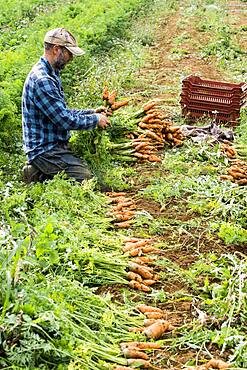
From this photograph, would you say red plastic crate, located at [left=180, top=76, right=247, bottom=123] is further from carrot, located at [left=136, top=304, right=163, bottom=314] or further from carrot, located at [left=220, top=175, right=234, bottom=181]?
carrot, located at [left=136, top=304, right=163, bottom=314]

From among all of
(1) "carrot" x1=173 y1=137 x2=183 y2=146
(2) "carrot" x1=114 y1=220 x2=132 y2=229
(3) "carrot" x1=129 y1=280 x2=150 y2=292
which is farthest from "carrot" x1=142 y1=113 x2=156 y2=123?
(3) "carrot" x1=129 y1=280 x2=150 y2=292

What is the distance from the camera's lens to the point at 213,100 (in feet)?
30.6

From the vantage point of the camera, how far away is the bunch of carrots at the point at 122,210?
6.24 metres

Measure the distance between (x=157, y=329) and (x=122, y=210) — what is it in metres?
2.15

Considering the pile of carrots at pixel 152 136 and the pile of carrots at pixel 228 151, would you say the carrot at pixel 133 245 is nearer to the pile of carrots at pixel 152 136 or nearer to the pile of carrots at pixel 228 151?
the pile of carrots at pixel 152 136

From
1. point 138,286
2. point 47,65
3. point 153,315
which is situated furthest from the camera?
point 47,65

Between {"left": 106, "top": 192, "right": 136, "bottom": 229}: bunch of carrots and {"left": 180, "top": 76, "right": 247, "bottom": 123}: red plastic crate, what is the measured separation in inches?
110

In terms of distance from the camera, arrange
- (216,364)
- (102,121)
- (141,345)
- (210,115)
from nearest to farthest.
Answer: (216,364) → (141,345) → (102,121) → (210,115)

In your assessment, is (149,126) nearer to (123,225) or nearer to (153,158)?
(153,158)

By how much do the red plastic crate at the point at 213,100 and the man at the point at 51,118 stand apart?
266cm

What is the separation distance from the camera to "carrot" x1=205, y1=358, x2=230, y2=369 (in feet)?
13.5

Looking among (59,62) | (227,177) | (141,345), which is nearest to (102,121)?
(59,62)

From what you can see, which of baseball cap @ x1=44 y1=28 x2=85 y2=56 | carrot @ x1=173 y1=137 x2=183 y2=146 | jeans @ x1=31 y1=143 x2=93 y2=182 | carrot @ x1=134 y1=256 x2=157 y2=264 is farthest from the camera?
carrot @ x1=173 y1=137 x2=183 y2=146

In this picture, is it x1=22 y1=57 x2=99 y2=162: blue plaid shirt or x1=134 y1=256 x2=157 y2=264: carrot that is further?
x1=22 y1=57 x2=99 y2=162: blue plaid shirt
